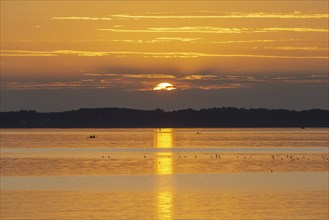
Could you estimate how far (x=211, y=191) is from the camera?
48.2 m

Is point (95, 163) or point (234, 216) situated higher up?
point (95, 163)

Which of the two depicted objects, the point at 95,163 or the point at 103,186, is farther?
the point at 95,163

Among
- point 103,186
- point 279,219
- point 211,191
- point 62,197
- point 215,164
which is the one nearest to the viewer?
point 279,219

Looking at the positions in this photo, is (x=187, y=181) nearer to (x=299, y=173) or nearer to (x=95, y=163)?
(x=299, y=173)

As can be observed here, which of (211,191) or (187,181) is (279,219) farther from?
(187,181)

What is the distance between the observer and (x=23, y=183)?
54.4 m

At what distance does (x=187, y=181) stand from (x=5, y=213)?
22351 millimetres

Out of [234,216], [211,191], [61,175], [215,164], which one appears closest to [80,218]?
[234,216]

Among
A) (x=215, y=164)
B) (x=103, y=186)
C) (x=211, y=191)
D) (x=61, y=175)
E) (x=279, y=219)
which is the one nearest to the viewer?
(x=279, y=219)

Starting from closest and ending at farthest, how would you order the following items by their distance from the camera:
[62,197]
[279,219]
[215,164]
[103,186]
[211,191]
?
1. [279,219]
2. [62,197]
3. [211,191]
4. [103,186]
5. [215,164]

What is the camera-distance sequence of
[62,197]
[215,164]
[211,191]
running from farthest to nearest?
1. [215,164]
2. [211,191]
3. [62,197]

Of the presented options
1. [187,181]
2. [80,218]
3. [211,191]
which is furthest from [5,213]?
[187,181]

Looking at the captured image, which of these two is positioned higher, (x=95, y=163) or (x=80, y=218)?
(x=95, y=163)

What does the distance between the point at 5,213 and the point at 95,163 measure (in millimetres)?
46007
